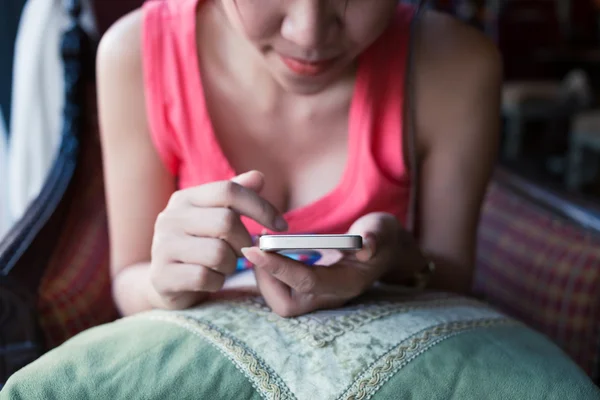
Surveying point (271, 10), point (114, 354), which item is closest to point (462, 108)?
point (271, 10)

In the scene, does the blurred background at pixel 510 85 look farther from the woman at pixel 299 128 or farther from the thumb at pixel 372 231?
the thumb at pixel 372 231

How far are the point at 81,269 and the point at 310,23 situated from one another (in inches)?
17.8

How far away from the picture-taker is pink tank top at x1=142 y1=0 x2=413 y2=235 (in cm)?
67

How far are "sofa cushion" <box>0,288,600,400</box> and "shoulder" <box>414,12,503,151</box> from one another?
10.1 inches

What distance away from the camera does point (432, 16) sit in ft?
2.44

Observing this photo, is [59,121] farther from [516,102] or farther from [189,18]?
[516,102]

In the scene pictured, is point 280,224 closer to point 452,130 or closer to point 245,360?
point 245,360

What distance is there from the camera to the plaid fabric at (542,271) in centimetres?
89

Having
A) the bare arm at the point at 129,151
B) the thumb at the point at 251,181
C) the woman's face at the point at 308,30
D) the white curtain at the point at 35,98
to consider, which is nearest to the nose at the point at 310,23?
the woman's face at the point at 308,30

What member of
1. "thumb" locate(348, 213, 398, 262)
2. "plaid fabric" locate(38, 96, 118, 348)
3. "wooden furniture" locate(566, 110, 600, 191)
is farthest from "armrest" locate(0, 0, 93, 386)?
"wooden furniture" locate(566, 110, 600, 191)

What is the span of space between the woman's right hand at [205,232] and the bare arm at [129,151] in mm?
117

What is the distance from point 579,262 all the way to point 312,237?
1.99 ft

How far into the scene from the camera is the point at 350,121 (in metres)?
0.71

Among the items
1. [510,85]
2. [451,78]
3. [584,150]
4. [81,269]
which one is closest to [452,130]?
[451,78]
